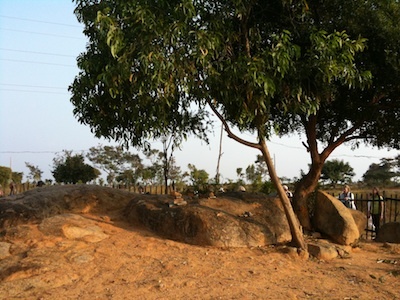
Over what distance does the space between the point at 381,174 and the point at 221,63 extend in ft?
112

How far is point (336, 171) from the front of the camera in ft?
114

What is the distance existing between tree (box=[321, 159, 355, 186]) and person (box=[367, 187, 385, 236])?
21.6m

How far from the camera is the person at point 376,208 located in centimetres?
1199

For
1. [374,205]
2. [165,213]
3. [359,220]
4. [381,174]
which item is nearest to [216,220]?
[165,213]

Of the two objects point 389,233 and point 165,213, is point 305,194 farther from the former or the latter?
point 165,213

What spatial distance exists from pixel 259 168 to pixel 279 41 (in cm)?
2163

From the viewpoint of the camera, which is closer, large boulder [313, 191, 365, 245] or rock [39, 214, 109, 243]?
rock [39, 214, 109, 243]

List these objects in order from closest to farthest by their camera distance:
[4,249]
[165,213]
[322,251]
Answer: [4,249]
[322,251]
[165,213]

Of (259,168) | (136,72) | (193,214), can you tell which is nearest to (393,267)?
(193,214)

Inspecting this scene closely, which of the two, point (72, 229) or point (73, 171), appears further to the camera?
point (73, 171)

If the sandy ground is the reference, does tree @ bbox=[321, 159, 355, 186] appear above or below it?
above

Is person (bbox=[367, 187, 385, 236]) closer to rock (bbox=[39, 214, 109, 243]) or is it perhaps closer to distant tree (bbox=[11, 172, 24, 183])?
rock (bbox=[39, 214, 109, 243])

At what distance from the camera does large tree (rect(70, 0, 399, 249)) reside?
6551 millimetres

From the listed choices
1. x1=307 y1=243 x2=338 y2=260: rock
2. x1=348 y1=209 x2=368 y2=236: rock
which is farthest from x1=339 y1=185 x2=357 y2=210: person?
x1=307 y1=243 x2=338 y2=260: rock
